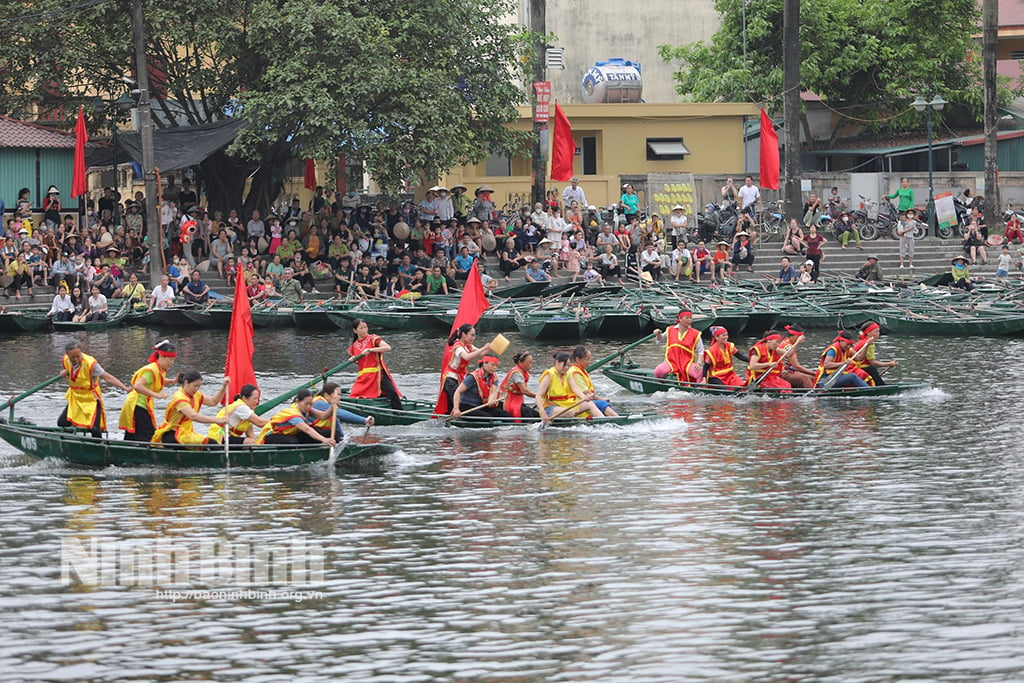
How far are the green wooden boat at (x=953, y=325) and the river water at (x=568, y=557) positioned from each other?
10.4 m

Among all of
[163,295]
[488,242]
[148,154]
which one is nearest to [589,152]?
[488,242]

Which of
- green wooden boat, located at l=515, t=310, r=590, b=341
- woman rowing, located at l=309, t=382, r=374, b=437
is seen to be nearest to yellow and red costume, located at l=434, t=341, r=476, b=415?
woman rowing, located at l=309, t=382, r=374, b=437

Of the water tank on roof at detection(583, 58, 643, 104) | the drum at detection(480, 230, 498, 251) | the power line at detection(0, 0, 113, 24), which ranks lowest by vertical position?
the drum at detection(480, 230, 498, 251)

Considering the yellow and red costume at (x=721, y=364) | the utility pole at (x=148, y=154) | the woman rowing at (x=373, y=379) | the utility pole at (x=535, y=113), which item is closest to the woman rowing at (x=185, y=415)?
the woman rowing at (x=373, y=379)

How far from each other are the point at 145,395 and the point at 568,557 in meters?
7.08

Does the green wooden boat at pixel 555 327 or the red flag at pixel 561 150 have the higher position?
the red flag at pixel 561 150

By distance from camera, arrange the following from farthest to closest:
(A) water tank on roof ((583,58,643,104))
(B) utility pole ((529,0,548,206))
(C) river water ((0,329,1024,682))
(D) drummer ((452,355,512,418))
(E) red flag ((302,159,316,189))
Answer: (A) water tank on roof ((583,58,643,104)), (E) red flag ((302,159,316,189)), (B) utility pole ((529,0,548,206)), (D) drummer ((452,355,512,418)), (C) river water ((0,329,1024,682))

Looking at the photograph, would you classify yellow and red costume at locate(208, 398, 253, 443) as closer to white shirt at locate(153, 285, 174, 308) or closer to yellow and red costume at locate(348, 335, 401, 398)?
yellow and red costume at locate(348, 335, 401, 398)

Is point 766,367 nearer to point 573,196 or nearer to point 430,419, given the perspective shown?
point 430,419

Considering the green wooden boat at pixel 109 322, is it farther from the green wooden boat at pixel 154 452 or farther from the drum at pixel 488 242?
the green wooden boat at pixel 154 452

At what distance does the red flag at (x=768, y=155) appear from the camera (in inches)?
1864

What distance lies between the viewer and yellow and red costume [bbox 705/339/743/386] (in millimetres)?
26078

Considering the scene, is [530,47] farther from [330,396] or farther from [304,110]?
[330,396]

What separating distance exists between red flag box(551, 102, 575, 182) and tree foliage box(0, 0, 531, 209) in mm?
2009
